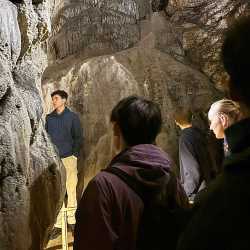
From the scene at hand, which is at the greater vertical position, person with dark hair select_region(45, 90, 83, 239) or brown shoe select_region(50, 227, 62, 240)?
person with dark hair select_region(45, 90, 83, 239)

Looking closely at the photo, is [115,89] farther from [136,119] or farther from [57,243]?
[136,119]

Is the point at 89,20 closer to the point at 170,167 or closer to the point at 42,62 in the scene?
the point at 42,62

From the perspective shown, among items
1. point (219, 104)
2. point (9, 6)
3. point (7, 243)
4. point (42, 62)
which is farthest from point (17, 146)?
point (219, 104)

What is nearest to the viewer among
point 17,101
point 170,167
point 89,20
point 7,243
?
point 170,167

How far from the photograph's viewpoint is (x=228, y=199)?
743 mm

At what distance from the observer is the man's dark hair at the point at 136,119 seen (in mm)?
1642

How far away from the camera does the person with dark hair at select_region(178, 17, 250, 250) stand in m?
0.73

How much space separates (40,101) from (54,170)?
400 millimetres

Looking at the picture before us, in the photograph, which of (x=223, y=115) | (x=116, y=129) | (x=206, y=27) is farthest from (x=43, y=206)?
(x=206, y=27)

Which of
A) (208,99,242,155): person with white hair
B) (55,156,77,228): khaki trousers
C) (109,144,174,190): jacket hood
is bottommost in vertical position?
(55,156,77,228): khaki trousers

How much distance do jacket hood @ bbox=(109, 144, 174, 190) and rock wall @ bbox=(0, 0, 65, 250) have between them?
727 mm

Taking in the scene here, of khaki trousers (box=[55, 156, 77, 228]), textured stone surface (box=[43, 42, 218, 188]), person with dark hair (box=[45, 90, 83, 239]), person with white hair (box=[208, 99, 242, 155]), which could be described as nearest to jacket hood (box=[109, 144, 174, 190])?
person with white hair (box=[208, 99, 242, 155])

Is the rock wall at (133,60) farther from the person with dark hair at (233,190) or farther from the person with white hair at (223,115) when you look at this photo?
the person with dark hair at (233,190)

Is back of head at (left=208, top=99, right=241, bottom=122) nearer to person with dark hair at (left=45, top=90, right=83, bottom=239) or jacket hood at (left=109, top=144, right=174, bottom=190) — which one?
jacket hood at (left=109, top=144, right=174, bottom=190)
